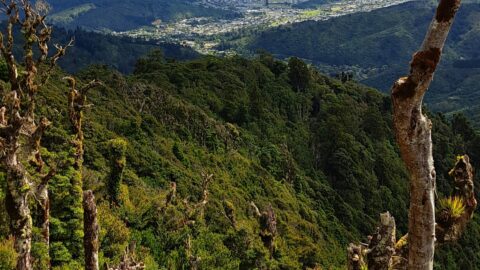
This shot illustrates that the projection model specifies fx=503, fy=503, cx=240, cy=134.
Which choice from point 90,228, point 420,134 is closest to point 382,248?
point 420,134

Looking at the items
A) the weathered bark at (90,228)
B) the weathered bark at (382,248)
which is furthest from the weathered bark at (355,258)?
the weathered bark at (90,228)

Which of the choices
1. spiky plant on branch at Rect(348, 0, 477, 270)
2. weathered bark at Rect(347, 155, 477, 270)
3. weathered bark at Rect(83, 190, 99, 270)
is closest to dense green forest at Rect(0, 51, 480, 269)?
weathered bark at Rect(83, 190, 99, 270)

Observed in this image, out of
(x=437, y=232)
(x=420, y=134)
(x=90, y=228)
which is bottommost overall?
(x=90, y=228)

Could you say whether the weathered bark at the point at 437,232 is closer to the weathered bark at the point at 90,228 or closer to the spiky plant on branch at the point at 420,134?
the spiky plant on branch at the point at 420,134

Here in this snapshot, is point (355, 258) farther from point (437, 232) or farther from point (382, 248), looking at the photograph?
point (437, 232)

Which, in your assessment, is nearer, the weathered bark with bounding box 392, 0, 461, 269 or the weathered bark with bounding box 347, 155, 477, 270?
the weathered bark with bounding box 392, 0, 461, 269

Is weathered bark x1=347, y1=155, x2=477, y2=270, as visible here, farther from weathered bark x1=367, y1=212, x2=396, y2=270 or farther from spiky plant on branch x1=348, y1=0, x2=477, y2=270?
spiky plant on branch x1=348, y1=0, x2=477, y2=270
